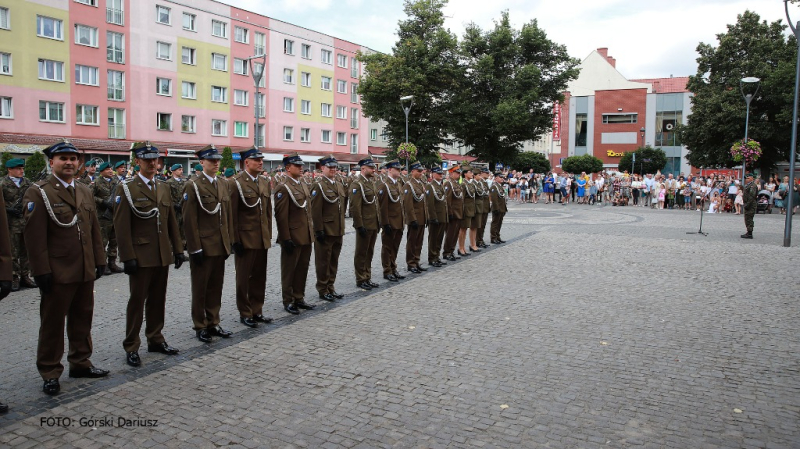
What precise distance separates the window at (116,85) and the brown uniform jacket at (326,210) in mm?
39275

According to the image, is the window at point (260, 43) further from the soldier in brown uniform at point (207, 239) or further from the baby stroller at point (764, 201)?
the soldier in brown uniform at point (207, 239)

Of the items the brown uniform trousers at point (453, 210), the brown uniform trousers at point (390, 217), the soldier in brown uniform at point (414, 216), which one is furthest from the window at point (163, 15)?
the brown uniform trousers at point (390, 217)

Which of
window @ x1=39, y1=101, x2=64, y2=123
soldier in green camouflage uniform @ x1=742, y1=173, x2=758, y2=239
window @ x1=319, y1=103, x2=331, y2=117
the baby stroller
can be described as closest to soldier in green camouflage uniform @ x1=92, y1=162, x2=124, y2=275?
soldier in green camouflage uniform @ x1=742, y1=173, x2=758, y2=239

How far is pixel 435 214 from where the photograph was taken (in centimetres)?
1245

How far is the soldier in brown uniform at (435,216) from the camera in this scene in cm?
1238

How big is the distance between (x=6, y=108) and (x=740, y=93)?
156 feet

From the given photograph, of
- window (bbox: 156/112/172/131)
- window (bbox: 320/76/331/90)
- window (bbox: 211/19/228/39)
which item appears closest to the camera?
window (bbox: 156/112/172/131)

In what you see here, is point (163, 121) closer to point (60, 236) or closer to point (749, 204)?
point (749, 204)

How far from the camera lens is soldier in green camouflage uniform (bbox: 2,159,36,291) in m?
10.0

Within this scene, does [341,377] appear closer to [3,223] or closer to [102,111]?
[3,223]

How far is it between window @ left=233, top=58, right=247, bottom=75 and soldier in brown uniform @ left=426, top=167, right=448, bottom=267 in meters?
42.9

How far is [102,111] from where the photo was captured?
41.9 meters

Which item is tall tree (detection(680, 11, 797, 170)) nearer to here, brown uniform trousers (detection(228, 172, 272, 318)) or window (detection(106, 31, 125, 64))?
brown uniform trousers (detection(228, 172, 272, 318))

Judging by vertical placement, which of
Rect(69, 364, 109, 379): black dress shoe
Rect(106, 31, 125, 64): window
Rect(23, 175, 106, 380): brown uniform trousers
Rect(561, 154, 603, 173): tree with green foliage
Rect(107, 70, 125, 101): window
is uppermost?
Rect(106, 31, 125, 64): window
